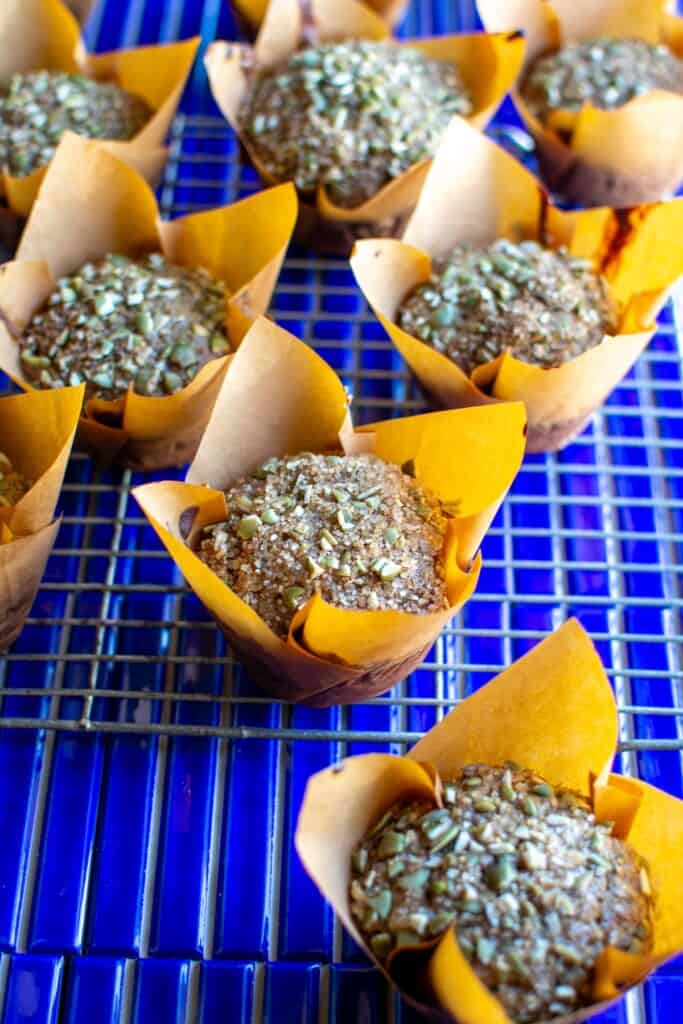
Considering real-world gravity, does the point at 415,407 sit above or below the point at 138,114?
below

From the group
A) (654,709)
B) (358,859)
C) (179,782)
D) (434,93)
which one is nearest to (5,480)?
(179,782)

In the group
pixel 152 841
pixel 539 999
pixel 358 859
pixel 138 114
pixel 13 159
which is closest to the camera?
pixel 539 999

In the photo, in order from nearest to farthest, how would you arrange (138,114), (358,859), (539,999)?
(539,999)
(358,859)
(138,114)

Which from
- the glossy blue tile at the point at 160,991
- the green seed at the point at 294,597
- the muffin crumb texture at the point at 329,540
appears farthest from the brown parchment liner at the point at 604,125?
the glossy blue tile at the point at 160,991

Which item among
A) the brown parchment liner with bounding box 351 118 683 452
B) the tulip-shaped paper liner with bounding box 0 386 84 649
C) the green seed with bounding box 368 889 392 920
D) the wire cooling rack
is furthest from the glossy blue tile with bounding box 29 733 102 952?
the brown parchment liner with bounding box 351 118 683 452

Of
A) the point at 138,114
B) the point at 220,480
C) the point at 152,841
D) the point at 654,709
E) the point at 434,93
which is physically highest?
the point at 434,93

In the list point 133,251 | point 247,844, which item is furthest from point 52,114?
point 247,844

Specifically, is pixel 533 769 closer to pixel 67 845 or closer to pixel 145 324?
pixel 67 845

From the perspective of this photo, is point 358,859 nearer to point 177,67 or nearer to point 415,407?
point 415,407
